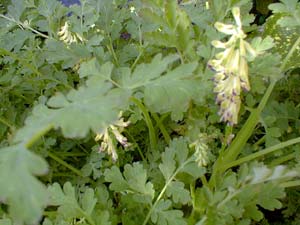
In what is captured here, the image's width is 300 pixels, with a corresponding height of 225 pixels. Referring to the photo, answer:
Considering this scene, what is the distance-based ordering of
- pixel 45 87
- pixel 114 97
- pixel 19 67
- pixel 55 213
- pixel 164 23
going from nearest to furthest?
pixel 114 97 < pixel 164 23 < pixel 55 213 < pixel 45 87 < pixel 19 67

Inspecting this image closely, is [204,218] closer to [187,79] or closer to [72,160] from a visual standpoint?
[187,79]

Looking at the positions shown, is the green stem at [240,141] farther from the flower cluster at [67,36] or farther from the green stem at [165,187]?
the flower cluster at [67,36]

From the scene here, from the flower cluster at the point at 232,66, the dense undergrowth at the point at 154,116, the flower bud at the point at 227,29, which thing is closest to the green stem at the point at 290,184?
the dense undergrowth at the point at 154,116

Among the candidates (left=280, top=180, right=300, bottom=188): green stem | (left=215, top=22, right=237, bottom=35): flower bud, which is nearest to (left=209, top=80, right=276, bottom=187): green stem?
(left=280, top=180, right=300, bottom=188): green stem

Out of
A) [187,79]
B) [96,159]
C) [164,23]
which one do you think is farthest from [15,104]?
[187,79]

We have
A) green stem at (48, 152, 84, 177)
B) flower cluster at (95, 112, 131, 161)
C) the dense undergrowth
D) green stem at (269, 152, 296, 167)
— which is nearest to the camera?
the dense undergrowth

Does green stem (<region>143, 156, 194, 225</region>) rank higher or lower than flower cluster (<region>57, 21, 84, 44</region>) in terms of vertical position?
lower

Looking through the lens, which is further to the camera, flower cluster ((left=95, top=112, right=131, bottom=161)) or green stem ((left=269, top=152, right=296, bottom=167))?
green stem ((left=269, top=152, right=296, bottom=167))

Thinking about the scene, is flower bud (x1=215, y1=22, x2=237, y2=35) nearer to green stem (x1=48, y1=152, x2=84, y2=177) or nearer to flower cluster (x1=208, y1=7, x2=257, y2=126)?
flower cluster (x1=208, y1=7, x2=257, y2=126)
